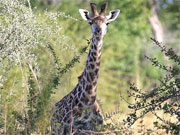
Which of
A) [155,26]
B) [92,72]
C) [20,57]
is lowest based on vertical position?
[92,72]

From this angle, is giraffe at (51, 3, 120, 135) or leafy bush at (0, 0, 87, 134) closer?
leafy bush at (0, 0, 87, 134)

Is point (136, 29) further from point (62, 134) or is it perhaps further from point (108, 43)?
point (62, 134)

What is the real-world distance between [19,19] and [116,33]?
12.8m

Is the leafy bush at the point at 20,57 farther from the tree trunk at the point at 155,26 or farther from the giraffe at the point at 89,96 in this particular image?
the tree trunk at the point at 155,26

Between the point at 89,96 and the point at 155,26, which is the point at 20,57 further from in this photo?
the point at 155,26

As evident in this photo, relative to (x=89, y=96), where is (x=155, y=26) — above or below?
above

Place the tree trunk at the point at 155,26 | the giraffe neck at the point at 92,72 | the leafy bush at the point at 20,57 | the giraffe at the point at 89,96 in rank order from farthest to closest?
the tree trunk at the point at 155,26
the giraffe neck at the point at 92,72
the giraffe at the point at 89,96
the leafy bush at the point at 20,57

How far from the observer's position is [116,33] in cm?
1828

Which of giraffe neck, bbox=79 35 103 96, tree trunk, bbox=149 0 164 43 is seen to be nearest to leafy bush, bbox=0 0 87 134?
giraffe neck, bbox=79 35 103 96

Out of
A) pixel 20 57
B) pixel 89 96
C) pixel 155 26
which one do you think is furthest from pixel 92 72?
pixel 155 26

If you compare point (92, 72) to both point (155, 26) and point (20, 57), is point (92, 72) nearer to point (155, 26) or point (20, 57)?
point (20, 57)

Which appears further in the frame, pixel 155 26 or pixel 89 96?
pixel 155 26

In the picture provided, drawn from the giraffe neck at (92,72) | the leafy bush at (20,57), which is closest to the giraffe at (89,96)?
the giraffe neck at (92,72)

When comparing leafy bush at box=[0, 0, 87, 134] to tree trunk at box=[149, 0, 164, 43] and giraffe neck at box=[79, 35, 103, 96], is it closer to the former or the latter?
giraffe neck at box=[79, 35, 103, 96]
